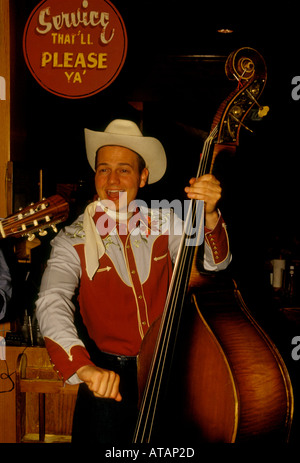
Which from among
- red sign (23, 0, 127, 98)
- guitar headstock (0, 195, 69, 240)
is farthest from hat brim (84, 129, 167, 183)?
red sign (23, 0, 127, 98)

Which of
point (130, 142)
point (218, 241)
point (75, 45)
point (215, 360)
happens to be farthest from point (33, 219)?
point (75, 45)

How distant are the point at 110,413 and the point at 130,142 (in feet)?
4.17

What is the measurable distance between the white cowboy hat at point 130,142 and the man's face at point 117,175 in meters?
0.04

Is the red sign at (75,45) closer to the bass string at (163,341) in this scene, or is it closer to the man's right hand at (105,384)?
the bass string at (163,341)

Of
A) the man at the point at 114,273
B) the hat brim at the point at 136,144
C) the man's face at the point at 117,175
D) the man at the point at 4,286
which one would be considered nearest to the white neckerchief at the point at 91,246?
the man at the point at 114,273

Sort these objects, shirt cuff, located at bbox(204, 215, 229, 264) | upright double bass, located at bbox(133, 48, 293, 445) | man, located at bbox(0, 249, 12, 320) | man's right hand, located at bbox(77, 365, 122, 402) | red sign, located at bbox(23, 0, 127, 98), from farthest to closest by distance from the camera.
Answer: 1. red sign, located at bbox(23, 0, 127, 98)
2. man, located at bbox(0, 249, 12, 320)
3. shirt cuff, located at bbox(204, 215, 229, 264)
4. man's right hand, located at bbox(77, 365, 122, 402)
5. upright double bass, located at bbox(133, 48, 293, 445)

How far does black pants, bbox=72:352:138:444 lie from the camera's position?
A: 5.34 feet

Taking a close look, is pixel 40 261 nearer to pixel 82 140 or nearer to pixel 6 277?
pixel 6 277

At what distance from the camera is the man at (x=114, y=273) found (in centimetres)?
145

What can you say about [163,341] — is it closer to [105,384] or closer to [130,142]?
[105,384]

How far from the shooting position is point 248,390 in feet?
3.45

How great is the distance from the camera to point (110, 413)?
64.3 inches

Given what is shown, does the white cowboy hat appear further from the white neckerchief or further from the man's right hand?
the man's right hand
